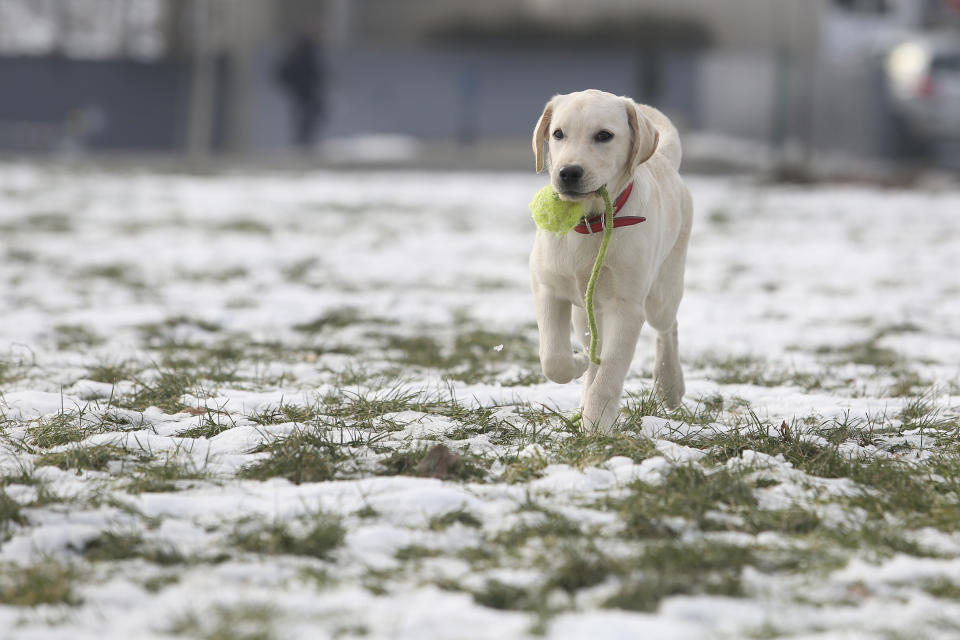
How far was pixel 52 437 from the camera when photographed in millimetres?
3389

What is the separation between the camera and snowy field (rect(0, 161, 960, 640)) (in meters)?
2.30

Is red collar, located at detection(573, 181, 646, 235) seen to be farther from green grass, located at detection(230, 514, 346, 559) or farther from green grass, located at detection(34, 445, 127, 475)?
green grass, located at detection(34, 445, 127, 475)

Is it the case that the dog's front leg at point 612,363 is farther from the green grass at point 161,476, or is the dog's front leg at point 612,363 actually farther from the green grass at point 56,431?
the green grass at point 56,431

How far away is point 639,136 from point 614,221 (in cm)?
27

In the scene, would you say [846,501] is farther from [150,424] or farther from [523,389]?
[150,424]

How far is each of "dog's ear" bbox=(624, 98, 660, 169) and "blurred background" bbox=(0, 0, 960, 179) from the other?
18084 millimetres

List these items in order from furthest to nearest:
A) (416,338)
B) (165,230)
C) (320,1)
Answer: (320,1)
(165,230)
(416,338)

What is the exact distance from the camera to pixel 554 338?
354 centimetres

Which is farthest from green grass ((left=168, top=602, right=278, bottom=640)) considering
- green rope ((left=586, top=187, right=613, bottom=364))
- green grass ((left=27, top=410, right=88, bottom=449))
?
green rope ((left=586, top=187, right=613, bottom=364))

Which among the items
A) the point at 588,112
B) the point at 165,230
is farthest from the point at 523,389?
the point at 165,230

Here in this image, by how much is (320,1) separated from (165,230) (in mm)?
13134

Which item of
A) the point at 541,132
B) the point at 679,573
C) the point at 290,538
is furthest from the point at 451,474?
the point at 541,132

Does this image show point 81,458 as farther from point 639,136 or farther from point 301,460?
point 639,136

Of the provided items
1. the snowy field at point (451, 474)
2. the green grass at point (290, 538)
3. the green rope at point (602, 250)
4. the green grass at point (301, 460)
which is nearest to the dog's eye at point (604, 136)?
the green rope at point (602, 250)
